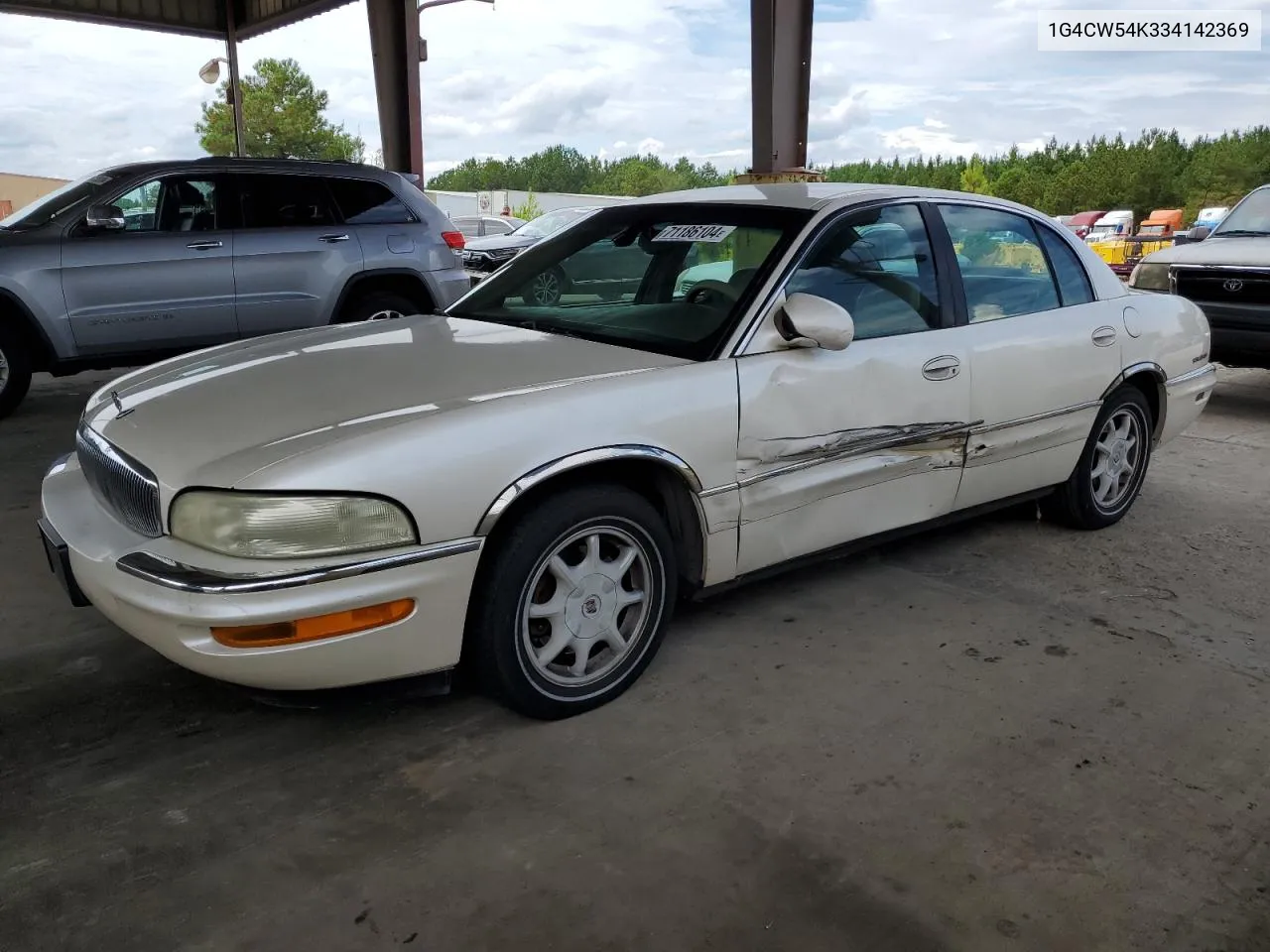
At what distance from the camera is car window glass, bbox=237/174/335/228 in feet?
23.7

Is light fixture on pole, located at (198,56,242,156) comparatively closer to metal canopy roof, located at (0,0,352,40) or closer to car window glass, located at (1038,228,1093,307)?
metal canopy roof, located at (0,0,352,40)

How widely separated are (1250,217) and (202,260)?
8.13 meters

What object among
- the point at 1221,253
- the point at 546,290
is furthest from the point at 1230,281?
the point at 546,290

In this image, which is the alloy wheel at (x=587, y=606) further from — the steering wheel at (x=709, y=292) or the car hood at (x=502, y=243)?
the car hood at (x=502, y=243)

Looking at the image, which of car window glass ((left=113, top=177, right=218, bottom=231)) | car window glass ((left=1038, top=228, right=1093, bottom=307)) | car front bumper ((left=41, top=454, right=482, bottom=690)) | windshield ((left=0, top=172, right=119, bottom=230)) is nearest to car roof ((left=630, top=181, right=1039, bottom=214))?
car window glass ((left=1038, top=228, right=1093, bottom=307))

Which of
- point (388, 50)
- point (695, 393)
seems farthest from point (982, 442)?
point (388, 50)

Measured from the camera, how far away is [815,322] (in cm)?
307

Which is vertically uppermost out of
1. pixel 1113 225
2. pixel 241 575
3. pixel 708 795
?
pixel 1113 225

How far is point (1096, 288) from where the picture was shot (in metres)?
4.34

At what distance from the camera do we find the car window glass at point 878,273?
3.38m

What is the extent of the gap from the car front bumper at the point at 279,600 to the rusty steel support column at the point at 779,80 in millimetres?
6354

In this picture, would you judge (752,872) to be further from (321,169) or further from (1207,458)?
(321,169)

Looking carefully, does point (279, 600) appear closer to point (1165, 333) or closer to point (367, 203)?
point (1165, 333)

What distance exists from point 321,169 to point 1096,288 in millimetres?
5572
